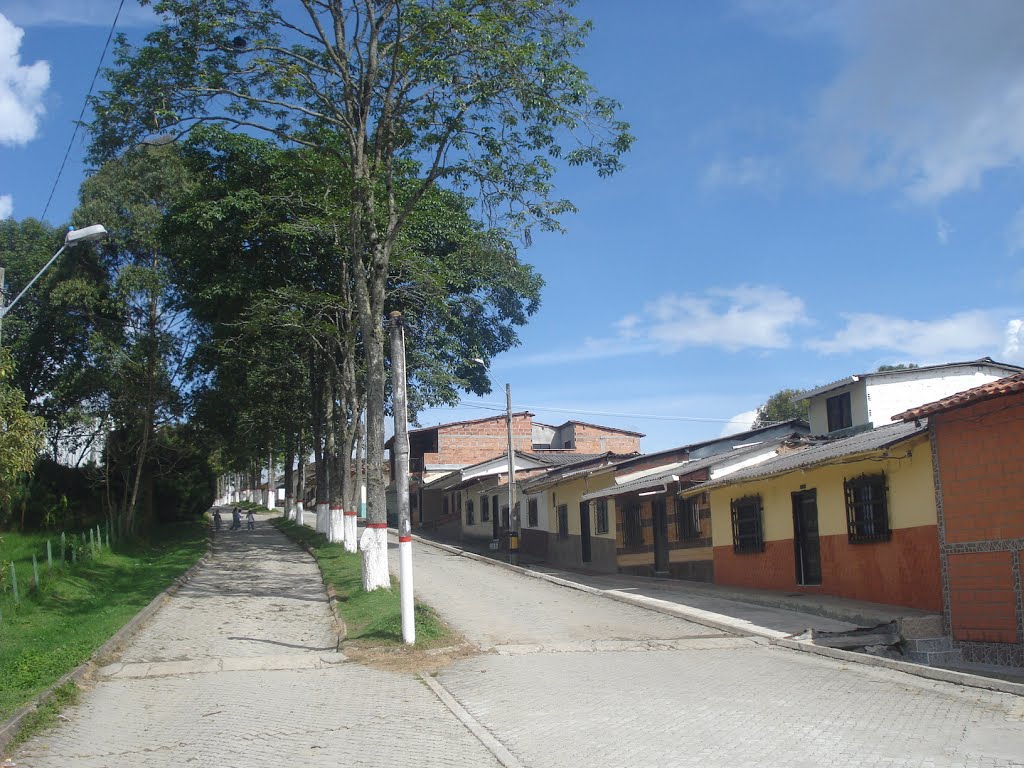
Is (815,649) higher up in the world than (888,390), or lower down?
lower down

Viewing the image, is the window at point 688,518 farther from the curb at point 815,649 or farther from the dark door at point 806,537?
the dark door at point 806,537

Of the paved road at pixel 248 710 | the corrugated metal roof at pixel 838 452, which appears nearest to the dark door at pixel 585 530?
the corrugated metal roof at pixel 838 452

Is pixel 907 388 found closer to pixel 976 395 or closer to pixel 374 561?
pixel 976 395

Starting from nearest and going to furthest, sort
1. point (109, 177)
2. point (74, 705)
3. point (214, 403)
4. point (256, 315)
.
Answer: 1. point (74, 705)
2. point (256, 315)
3. point (109, 177)
4. point (214, 403)

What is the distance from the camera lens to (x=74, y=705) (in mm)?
8742

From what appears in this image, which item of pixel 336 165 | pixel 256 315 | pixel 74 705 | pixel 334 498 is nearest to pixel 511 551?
pixel 334 498

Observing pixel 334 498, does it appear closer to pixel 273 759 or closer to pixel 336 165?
pixel 336 165

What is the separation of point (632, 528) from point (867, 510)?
397 inches

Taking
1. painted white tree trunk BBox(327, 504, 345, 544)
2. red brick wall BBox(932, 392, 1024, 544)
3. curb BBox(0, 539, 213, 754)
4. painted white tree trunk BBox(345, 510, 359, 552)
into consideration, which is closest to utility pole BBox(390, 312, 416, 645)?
curb BBox(0, 539, 213, 754)

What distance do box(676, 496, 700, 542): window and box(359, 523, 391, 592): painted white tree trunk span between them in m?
8.01

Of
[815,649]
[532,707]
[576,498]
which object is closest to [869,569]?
[815,649]

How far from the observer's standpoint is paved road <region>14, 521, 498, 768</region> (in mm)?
6801

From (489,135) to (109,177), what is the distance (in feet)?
54.5

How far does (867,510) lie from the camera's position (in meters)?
14.2
